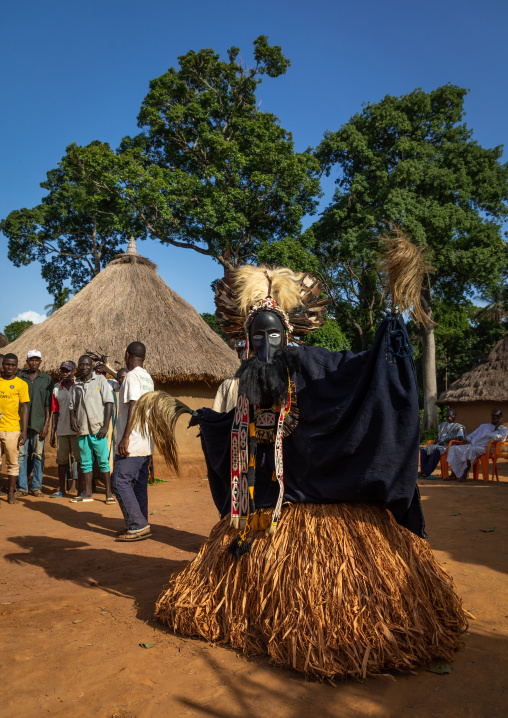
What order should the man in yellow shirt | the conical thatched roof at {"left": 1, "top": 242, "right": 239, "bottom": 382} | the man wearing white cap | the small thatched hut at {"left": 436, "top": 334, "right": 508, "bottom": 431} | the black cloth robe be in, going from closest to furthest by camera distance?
the black cloth robe, the man in yellow shirt, the man wearing white cap, the conical thatched roof at {"left": 1, "top": 242, "right": 239, "bottom": 382}, the small thatched hut at {"left": 436, "top": 334, "right": 508, "bottom": 431}

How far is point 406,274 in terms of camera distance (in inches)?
114

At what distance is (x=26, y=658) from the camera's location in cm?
279

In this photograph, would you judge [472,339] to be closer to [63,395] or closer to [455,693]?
[63,395]

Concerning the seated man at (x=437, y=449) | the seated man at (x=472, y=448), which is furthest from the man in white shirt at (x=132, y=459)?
the seated man at (x=437, y=449)

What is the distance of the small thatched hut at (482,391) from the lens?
15.7m

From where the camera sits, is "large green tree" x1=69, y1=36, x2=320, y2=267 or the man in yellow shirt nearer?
the man in yellow shirt

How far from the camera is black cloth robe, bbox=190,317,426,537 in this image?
2789 mm

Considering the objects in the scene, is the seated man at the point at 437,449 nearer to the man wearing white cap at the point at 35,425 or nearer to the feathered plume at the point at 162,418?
the man wearing white cap at the point at 35,425

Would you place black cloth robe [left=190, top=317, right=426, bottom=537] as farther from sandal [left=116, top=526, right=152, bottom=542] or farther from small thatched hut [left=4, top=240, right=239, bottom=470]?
small thatched hut [left=4, top=240, right=239, bottom=470]

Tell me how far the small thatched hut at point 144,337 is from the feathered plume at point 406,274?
326 inches

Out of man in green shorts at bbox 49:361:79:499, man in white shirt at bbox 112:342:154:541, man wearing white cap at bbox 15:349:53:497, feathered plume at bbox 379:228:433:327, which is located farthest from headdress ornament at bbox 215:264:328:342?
man wearing white cap at bbox 15:349:53:497

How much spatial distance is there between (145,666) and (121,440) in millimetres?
2756

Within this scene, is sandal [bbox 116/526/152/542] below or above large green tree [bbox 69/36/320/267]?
below

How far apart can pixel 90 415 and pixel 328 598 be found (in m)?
5.65
